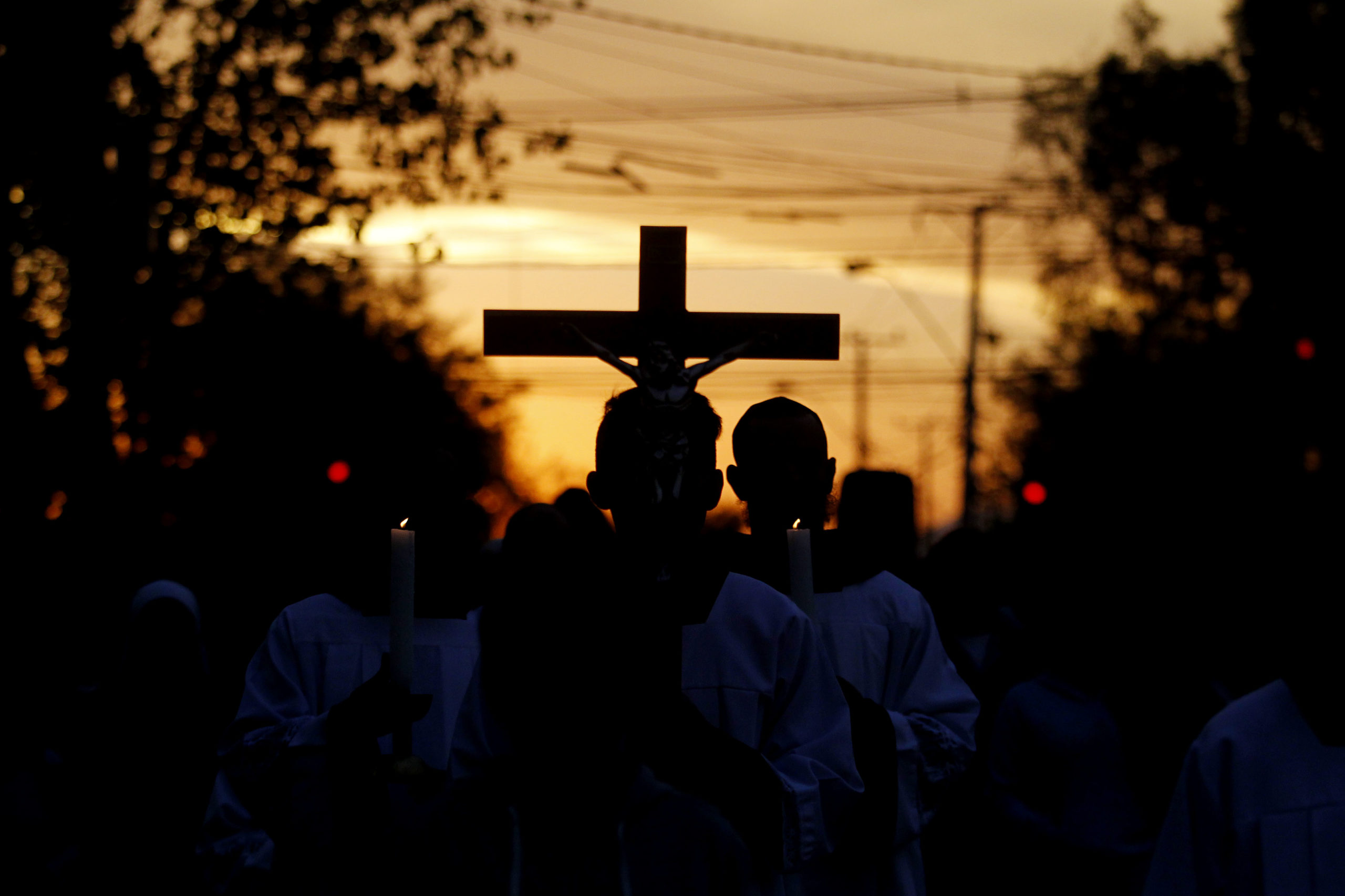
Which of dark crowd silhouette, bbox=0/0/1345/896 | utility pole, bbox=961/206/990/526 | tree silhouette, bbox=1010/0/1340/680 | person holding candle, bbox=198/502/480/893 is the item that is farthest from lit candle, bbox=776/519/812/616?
utility pole, bbox=961/206/990/526

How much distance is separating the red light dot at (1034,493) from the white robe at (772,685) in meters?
9.64

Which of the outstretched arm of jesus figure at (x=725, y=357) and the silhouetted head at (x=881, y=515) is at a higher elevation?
the outstretched arm of jesus figure at (x=725, y=357)

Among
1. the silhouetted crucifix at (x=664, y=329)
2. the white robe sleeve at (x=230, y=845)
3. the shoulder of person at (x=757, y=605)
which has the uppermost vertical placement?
the silhouetted crucifix at (x=664, y=329)

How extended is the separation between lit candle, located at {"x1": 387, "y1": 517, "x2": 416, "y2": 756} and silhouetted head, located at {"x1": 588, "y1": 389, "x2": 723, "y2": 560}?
548 millimetres

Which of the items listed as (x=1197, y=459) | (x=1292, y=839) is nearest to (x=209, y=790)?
(x=1292, y=839)

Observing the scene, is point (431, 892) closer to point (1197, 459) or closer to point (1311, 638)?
point (1311, 638)

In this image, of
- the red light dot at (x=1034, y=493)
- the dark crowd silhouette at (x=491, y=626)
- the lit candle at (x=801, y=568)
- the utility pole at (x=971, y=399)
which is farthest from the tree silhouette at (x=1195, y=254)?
the lit candle at (x=801, y=568)

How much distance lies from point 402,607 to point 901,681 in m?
1.82

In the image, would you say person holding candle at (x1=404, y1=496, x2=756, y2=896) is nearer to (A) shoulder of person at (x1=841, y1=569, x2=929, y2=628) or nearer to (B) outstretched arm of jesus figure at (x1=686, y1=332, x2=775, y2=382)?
(B) outstretched arm of jesus figure at (x1=686, y1=332, x2=775, y2=382)

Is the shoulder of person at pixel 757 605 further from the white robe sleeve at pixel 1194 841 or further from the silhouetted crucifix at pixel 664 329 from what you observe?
the white robe sleeve at pixel 1194 841

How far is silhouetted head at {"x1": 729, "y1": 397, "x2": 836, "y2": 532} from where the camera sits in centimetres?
471

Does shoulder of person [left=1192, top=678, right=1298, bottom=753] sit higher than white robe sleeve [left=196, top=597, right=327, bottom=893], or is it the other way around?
shoulder of person [left=1192, top=678, right=1298, bottom=753]

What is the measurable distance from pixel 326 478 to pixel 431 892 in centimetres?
905

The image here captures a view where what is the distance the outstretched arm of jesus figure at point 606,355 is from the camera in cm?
436
